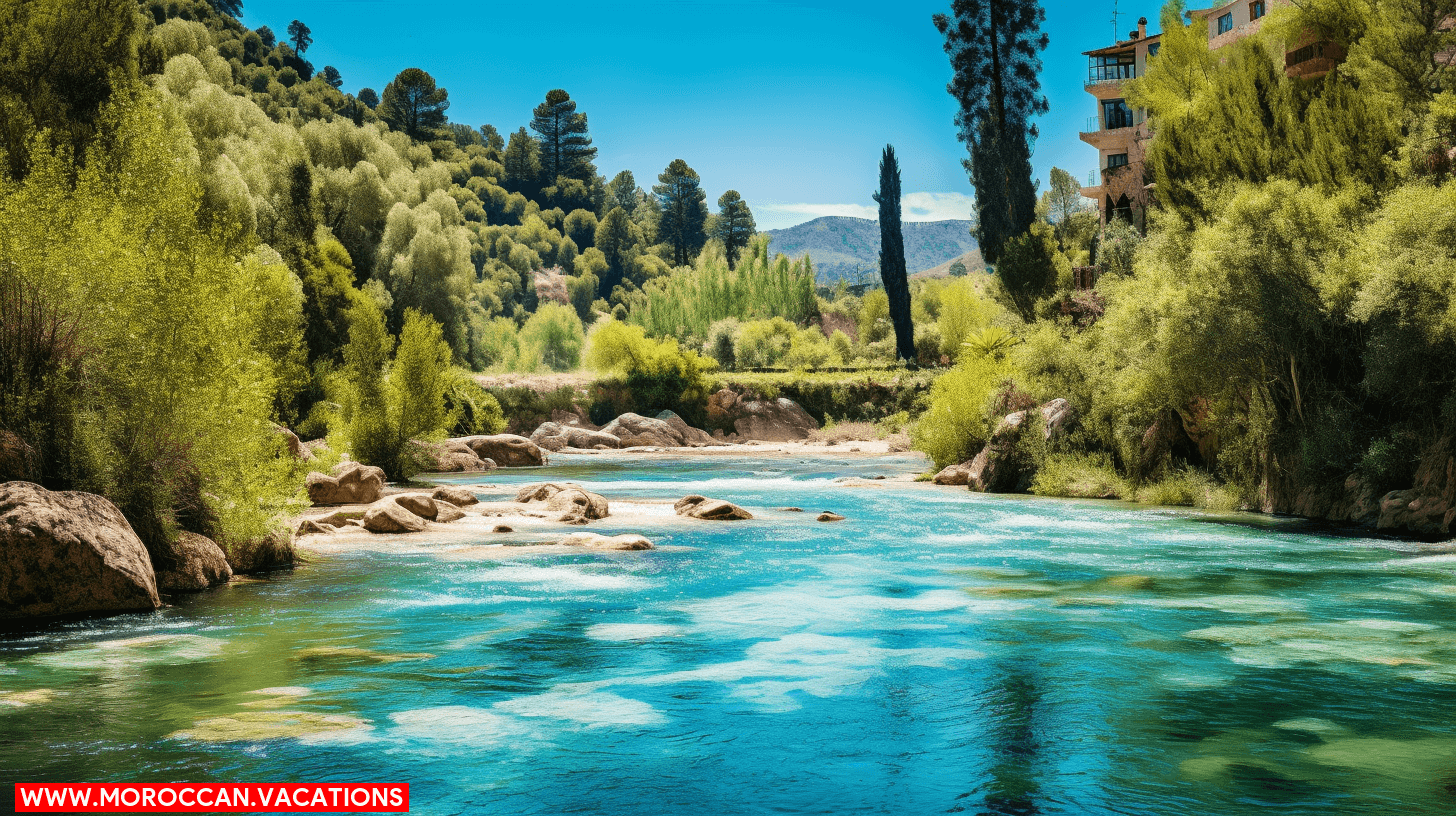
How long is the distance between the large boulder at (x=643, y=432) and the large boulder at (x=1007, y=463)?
28.8 metres

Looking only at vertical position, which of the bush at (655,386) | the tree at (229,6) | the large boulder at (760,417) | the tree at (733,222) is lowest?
the large boulder at (760,417)

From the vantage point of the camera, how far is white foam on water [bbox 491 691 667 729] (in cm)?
874

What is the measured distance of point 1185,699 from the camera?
9.20m

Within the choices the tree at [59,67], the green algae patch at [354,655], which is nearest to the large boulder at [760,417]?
the tree at [59,67]

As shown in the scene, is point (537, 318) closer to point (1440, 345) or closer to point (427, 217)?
point (427, 217)

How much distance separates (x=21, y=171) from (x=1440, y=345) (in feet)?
72.6

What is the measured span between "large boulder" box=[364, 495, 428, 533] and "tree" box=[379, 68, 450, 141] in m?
101

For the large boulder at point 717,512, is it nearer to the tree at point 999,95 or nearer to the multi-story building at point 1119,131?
the multi-story building at point 1119,131

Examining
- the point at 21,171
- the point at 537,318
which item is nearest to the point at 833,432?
the point at 537,318

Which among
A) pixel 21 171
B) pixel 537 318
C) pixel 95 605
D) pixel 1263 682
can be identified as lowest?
pixel 1263 682

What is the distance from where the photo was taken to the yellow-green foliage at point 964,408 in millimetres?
31453

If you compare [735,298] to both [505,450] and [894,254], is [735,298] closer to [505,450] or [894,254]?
[894,254]

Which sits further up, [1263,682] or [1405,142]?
[1405,142]

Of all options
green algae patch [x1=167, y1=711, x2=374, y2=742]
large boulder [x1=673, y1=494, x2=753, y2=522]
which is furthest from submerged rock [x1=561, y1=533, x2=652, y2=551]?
green algae patch [x1=167, y1=711, x2=374, y2=742]
